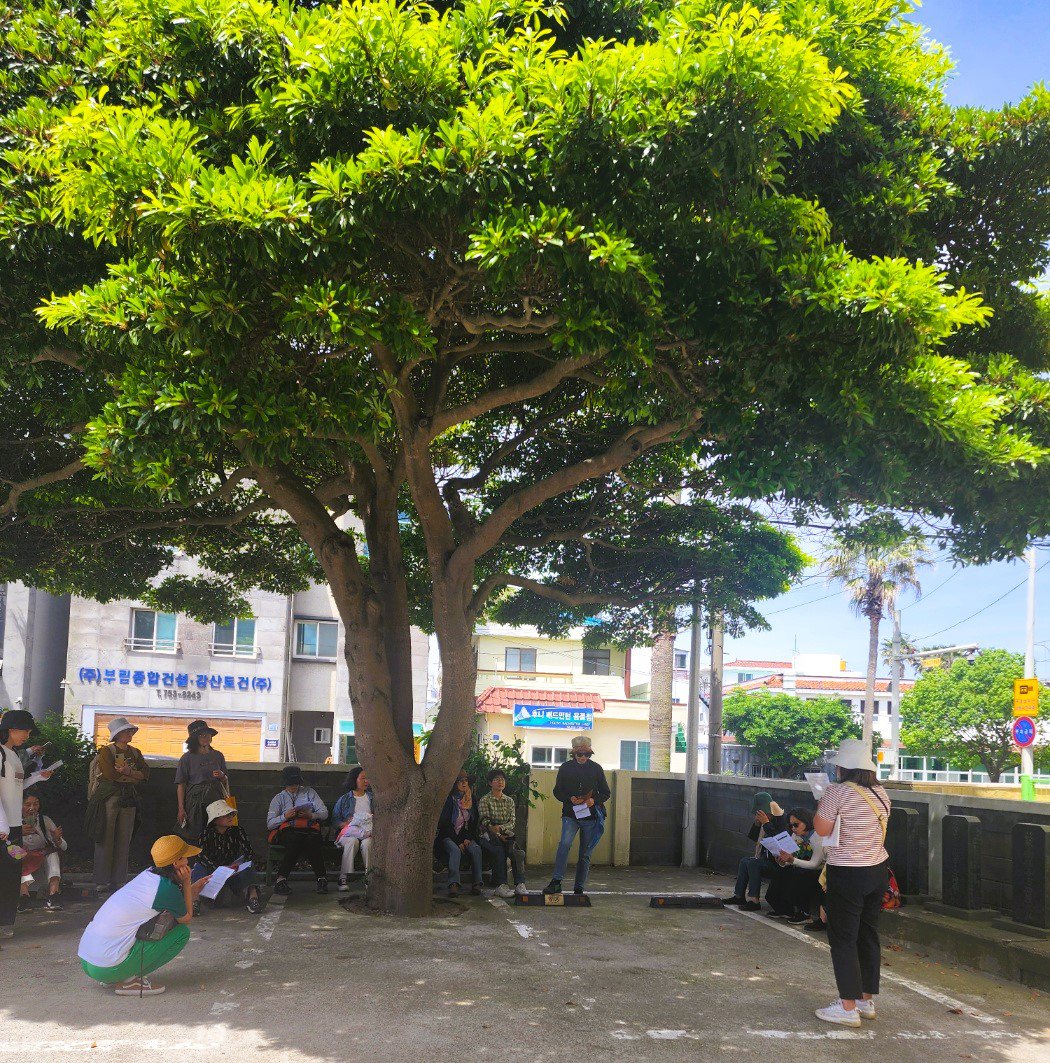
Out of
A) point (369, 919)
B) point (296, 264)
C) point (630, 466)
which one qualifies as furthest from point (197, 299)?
point (630, 466)

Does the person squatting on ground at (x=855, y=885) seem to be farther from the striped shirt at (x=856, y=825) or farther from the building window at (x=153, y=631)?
the building window at (x=153, y=631)

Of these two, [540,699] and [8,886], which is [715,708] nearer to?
[8,886]

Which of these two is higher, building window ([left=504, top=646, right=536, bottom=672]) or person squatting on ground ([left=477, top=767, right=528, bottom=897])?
building window ([left=504, top=646, right=536, bottom=672])

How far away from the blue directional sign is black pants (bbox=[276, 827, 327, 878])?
664 inches

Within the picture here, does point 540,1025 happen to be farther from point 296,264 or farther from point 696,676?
point 696,676

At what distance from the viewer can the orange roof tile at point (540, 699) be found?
4741 cm

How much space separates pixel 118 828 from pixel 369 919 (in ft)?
9.48

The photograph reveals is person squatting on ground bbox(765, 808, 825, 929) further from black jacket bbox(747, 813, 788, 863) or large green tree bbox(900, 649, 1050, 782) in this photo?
large green tree bbox(900, 649, 1050, 782)

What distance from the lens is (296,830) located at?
1133 centimetres

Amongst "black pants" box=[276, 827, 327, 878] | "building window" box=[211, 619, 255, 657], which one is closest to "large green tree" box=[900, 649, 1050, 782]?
"building window" box=[211, 619, 255, 657]

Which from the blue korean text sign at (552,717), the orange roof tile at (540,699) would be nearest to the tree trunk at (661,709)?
the blue korean text sign at (552,717)

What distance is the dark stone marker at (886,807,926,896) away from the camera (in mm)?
10586

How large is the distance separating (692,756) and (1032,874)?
664 centimetres

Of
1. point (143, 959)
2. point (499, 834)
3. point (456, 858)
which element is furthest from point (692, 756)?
point (143, 959)
